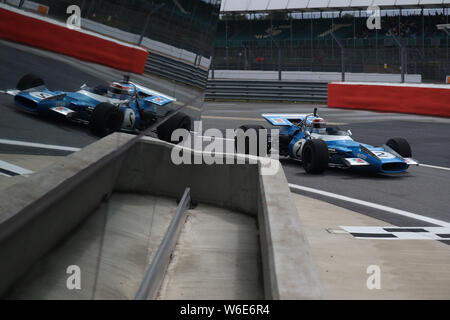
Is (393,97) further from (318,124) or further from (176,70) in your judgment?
(176,70)

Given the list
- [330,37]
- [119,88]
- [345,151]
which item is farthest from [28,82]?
[330,37]

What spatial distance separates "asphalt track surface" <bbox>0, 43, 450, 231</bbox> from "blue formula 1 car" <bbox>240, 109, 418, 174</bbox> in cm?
21

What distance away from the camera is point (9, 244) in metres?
1.29

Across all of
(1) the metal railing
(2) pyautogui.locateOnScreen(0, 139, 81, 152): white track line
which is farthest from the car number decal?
(1) the metal railing

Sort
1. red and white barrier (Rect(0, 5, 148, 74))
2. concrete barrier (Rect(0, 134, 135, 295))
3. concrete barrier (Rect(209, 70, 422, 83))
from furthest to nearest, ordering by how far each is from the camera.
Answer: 1. concrete barrier (Rect(209, 70, 422, 83))
2. red and white barrier (Rect(0, 5, 148, 74))
3. concrete barrier (Rect(0, 134, 135, 295))

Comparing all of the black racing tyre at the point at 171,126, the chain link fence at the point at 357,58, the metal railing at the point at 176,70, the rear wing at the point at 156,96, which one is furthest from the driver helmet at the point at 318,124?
the chain link fence at the point at 357,58

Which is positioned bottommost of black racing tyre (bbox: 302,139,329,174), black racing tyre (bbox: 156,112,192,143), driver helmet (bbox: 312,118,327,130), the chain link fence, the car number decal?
black racing tyre (bbox: 302,139,329,174)

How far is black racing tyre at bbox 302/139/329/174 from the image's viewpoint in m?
10.7

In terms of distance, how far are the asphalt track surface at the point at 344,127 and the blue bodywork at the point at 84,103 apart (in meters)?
0.03

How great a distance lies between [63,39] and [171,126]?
168cm

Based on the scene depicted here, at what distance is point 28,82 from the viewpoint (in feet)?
5.26

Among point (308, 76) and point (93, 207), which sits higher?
point (308, 76)

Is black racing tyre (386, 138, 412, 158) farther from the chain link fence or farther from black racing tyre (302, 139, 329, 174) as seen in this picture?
the chain link fence
